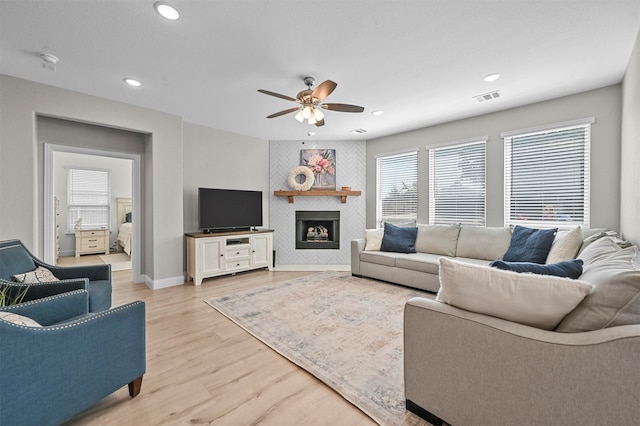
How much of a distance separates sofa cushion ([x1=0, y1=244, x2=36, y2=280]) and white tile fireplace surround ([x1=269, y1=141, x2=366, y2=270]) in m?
3.53

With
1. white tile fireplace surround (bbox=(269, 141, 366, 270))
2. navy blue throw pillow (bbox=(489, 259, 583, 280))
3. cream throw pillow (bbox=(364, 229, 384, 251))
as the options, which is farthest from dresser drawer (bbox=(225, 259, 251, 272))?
navy blue throw pillow (bbox=(489, 259, 583, 280))

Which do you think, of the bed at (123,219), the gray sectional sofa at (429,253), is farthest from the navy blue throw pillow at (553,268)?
the bed at (123,219)

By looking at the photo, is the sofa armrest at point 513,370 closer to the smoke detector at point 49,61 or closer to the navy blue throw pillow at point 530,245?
Answer: the navy blue throw pillow at point 530,245

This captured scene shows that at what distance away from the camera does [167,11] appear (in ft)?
6.14

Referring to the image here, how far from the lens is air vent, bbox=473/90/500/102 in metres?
3.29

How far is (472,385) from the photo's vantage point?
125 centimetres

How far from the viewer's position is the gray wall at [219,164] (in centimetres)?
453

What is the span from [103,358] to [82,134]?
3.48 metres

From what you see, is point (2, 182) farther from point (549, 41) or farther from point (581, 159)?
point (581, 159)

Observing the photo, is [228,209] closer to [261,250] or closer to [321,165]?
[261,250]

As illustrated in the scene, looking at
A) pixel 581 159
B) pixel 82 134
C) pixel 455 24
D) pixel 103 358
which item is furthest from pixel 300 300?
pixel 581 159

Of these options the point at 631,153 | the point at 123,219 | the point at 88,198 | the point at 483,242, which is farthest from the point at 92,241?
the point at 631,153

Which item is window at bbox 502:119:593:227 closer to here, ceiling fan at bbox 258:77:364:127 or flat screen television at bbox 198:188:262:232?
ceiling fan at bbox 258:77:364:127

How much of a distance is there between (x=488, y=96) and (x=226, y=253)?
4340 mm
